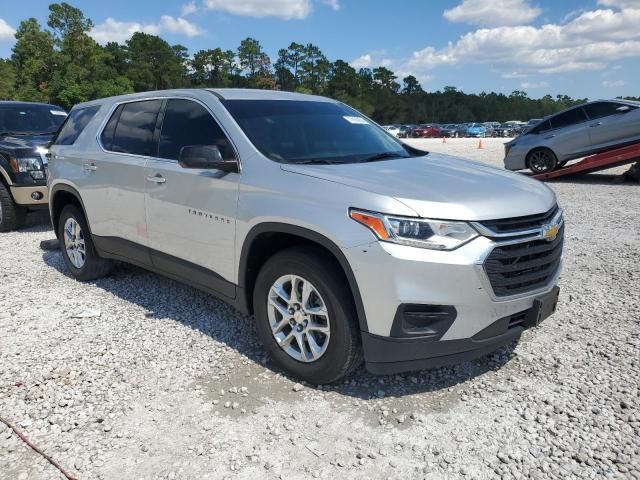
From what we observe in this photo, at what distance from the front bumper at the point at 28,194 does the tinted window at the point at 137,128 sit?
11.7ft

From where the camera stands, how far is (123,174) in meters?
4.63

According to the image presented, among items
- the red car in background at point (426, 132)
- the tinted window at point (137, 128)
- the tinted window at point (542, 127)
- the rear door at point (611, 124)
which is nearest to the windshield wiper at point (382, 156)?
the tinted window at point (137, 128)

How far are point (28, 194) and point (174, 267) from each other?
4783 mm

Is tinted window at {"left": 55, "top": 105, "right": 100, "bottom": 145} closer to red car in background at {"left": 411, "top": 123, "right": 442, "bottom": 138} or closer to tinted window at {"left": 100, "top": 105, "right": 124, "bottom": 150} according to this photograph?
tinted window at {"left": 100, "top": 105, "right": 124, "bottom": 150}

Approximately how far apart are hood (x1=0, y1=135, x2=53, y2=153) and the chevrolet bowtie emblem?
24.0 feet

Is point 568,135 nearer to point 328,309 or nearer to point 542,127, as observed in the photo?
point 542,127

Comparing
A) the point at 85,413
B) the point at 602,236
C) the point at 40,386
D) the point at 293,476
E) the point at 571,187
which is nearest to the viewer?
the point at 293,476

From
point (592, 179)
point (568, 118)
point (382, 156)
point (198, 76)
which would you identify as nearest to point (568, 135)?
point (568, 118)

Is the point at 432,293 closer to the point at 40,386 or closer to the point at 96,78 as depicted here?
the point at 40,386

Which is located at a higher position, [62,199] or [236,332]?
[62,199]

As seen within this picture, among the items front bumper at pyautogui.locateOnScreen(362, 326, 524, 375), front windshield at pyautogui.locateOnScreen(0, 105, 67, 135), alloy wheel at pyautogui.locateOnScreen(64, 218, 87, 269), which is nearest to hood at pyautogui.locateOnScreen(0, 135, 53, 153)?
front windshield at pyautogui.locateOnScreen(0, 105, 67, 135)

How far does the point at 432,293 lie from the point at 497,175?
1.21 metres

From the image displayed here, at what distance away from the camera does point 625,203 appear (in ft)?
31.9

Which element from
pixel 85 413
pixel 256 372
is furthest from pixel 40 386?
pixel 256 372
